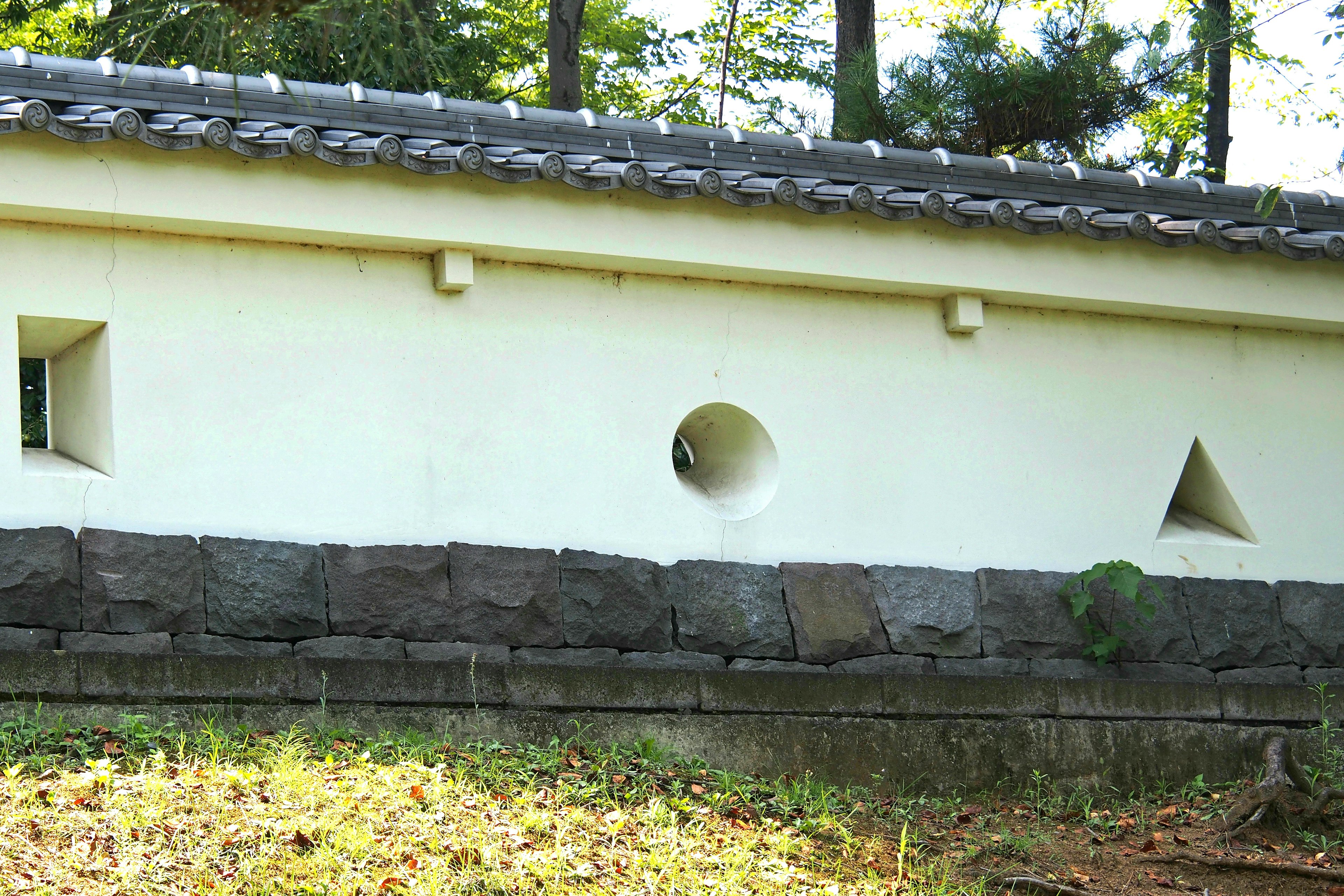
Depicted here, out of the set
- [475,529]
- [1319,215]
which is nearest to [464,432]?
[475,529]

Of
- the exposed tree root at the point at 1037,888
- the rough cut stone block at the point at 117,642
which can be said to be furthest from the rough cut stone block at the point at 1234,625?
the rough cut stone block at the point at 117,642

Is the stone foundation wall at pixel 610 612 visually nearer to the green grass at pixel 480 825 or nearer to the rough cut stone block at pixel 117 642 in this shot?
the rough cut stone block at pixel 117 642

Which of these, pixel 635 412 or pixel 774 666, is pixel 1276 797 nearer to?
pixel 774 666

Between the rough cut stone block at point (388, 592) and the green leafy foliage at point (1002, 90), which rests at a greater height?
the green leafy foliage at point (1002, 90)

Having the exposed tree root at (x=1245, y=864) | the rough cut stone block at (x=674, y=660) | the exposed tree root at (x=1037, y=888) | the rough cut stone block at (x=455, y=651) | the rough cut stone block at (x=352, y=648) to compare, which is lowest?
the exposed tree root at (x=1245, y=864)

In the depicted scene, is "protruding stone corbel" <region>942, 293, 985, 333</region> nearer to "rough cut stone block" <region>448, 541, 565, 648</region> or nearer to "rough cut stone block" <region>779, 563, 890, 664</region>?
"rough cut stone block" <region>779, 563, 890, 664</region>

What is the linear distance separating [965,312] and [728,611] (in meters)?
2.06

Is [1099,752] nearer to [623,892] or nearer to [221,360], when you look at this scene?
[623,892]

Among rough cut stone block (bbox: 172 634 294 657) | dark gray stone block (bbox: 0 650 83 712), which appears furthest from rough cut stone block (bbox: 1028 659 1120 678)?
dark gray stone block (bbox: 0 650 83 712)

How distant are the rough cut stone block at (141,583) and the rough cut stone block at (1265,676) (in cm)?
520

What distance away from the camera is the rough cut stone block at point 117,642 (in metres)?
5.58

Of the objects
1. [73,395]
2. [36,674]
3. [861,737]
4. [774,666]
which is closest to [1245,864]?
[861,737]

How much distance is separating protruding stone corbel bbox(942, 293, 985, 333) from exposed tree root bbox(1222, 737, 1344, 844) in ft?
8.44

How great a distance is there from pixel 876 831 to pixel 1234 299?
3.91 meters
